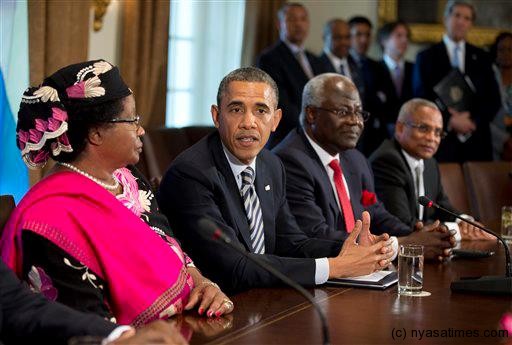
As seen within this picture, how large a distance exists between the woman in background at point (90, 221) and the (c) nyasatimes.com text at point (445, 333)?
458 millimetres

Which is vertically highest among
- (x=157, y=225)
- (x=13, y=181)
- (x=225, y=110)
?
(x=225, y=110)

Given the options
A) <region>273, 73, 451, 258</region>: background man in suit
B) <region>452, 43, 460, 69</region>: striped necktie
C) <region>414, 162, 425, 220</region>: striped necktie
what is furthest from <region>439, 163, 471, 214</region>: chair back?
<region>452, 43, 460, 69</region>: striped necktie

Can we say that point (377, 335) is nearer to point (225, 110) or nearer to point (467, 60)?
point (225, 110)

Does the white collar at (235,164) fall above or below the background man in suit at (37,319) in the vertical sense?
above

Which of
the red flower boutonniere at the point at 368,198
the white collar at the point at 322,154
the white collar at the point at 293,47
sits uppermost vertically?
the white collar at the point at 293,47

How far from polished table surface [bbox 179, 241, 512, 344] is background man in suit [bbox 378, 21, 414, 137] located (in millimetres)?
4512

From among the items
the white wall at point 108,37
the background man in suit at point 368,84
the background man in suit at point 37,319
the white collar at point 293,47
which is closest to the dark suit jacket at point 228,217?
the background man in suit at point 37,319

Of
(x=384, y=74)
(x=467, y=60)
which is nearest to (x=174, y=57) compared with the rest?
(x=384, y=74)

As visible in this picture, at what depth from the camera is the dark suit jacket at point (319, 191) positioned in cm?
381

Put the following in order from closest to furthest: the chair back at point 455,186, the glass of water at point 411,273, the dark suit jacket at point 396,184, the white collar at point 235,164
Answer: the glass of water at point 411,273 < the white collar at point 235,164 < the dark suit jacket at point 396,184 < the chair back at point 455,186

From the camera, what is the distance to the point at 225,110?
11.5ft

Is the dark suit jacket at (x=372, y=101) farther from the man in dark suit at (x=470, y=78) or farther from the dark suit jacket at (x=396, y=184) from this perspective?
the dark suit jacket at (x=396, y=184)

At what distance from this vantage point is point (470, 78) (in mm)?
7449

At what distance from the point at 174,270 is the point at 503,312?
2.96ft
